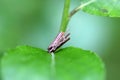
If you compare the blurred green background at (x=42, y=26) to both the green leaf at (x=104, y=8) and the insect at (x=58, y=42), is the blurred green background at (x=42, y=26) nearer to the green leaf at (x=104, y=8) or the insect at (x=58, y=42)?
the green leaf at (x=104, y=8)

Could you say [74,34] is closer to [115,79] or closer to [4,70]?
[115,79]

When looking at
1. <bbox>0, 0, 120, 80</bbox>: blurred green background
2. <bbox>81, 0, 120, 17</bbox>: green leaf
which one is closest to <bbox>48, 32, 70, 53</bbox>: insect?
<bbox>81, 0, 120, 17</bbox>: green leaf

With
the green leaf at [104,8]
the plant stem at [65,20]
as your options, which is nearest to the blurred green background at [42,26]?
the green leaf at [104,8]

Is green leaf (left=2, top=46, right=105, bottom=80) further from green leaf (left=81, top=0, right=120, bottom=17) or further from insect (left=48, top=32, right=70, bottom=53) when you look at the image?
green leaf (left=81, top=0, right=120, bottom=17)

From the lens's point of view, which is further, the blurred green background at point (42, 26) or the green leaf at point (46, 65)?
the blurred green background at point (42, 26)

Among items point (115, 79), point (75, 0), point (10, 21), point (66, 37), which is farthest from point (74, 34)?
point (66, 37)
